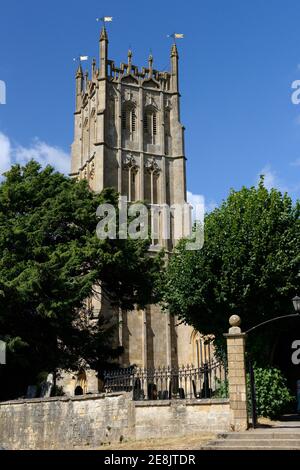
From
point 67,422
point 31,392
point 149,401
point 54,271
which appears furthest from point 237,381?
point 54,271

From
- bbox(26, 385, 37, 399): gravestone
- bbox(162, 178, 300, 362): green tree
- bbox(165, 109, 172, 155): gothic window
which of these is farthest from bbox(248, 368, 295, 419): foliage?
bbox(165, 109, 172, 155): gothic window

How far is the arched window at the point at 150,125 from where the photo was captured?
55969mm

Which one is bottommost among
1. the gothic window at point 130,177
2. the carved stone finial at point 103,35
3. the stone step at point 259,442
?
the stone step at point 259,442

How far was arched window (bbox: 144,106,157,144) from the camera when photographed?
56.0 m

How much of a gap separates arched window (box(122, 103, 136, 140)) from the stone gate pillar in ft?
133

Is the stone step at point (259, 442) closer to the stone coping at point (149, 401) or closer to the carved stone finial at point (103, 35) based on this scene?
the stone coping at point (149, 401)

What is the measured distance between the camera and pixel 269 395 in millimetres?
19688

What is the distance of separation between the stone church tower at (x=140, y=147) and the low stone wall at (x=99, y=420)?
26128 millimetres

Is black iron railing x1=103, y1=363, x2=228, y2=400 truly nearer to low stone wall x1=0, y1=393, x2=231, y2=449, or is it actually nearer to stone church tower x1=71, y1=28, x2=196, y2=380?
low stone wall x1=0, y1=393, x2=231, y2=449

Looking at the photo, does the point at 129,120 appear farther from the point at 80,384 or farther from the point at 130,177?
the point at 80,384

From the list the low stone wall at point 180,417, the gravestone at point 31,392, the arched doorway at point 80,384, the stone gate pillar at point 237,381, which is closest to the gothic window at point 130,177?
the arched doorway at point 80,384

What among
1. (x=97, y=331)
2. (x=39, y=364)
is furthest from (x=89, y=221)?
(x=39, y=364)

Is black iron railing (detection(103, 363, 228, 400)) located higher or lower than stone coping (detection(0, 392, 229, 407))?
higher
